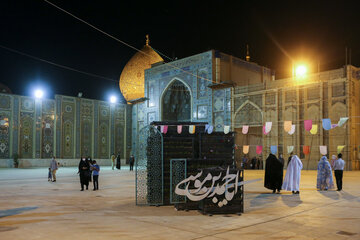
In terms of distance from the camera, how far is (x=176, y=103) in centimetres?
3553

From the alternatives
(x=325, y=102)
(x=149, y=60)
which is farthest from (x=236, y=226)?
(x=149, y=60)

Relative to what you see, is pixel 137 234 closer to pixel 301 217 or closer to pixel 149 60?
pixel 301 217

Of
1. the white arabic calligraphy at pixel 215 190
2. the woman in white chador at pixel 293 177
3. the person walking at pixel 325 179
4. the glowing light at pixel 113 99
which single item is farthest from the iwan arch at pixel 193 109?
the white arabic calligraphy at pixel 215 190

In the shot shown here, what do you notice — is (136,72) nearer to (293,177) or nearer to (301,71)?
(301,71)

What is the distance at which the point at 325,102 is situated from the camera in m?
24.0

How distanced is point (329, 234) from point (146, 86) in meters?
32.1

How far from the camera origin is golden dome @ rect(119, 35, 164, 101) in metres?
39.3

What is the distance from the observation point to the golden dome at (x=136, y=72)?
129 ft

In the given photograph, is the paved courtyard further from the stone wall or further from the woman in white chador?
the stone wall

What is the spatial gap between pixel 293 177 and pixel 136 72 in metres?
30.2

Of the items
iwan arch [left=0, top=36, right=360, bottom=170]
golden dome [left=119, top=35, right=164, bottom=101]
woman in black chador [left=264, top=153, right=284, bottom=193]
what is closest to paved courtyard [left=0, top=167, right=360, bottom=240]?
A: woman in black chador [left=264, top=153, right=284, bottom=193]

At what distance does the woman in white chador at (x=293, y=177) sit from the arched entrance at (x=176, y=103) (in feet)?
76.8

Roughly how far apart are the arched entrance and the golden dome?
5.16m

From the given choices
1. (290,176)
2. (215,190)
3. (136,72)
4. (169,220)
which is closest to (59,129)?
(136,72)
